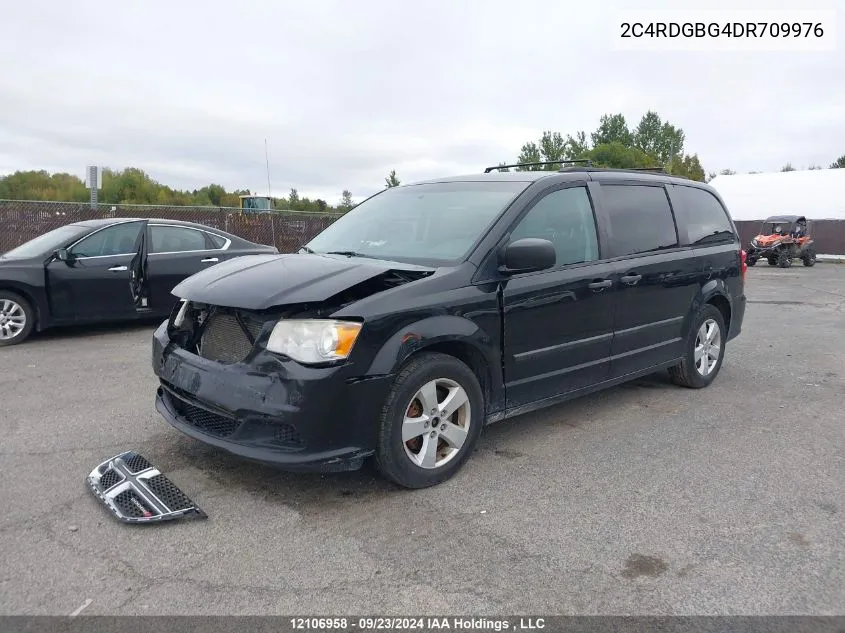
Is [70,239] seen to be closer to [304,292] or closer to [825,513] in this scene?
[304,292]

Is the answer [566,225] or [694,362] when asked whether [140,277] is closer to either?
[566,225]

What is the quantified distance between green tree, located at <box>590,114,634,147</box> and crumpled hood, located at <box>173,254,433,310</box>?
262ft

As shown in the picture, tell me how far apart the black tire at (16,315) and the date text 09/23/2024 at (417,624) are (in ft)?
21.1

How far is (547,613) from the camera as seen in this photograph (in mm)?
2514

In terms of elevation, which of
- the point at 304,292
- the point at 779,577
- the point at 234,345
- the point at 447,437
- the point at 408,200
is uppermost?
the point at 408,200

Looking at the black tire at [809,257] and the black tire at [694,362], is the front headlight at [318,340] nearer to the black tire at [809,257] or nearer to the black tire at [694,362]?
the black tire at [694,362]

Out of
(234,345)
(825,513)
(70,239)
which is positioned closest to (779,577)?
(825,513)

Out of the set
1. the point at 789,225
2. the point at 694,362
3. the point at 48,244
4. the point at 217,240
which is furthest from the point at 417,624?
the point at 789,225

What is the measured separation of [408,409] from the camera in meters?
3.46

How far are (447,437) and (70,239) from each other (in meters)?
6.12

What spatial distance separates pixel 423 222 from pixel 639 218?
1.77 m

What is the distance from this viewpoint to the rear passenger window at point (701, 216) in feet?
18.2

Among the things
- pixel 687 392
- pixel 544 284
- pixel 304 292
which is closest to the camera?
pixel 304 292

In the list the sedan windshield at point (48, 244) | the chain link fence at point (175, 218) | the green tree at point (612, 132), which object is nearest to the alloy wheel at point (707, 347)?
the sedan windshield at point (48, 244)
